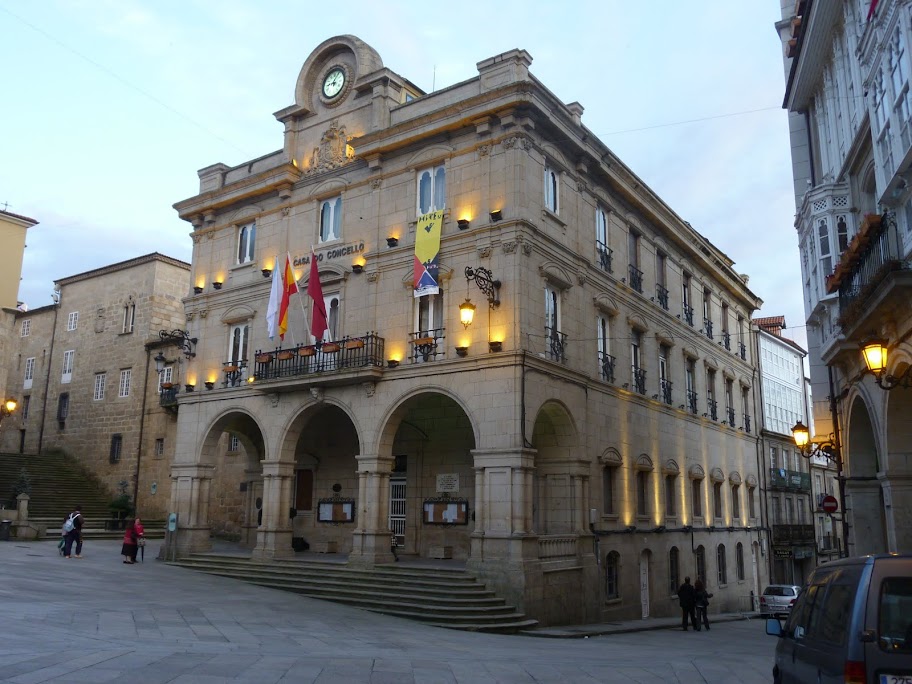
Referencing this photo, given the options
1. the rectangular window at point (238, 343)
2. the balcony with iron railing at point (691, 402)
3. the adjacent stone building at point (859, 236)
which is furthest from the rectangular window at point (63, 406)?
the adjacent stone building at point (859, 236)

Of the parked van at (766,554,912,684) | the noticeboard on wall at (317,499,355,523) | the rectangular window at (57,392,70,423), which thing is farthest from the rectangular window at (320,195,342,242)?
the rectangular window at (57,392,70,423)

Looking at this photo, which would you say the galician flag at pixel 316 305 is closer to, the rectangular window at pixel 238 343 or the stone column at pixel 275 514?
the stone column at pixel 275 514

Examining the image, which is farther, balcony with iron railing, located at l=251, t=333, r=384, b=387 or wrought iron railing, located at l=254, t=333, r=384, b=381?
wrought iron railing, located at l=254, t=333, r=384, b=381

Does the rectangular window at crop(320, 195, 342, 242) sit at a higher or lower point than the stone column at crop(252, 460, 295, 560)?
higher

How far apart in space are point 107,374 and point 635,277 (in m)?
27.7

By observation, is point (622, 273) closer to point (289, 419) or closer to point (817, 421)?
point (817, 421)

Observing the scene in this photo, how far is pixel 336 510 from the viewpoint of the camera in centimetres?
2550

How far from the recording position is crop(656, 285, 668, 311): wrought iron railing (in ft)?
95.3

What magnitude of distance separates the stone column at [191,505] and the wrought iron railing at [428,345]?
31.4ft

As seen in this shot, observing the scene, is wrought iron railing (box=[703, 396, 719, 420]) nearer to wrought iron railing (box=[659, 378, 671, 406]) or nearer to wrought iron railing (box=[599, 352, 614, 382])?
wrought iron railing (box=[659, 378, 671, 406])

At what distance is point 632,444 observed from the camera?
990 inches

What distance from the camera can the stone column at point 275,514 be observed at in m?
23.4

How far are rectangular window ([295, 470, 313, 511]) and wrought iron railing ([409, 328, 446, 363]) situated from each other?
7.93 metres

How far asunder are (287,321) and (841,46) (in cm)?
1637
